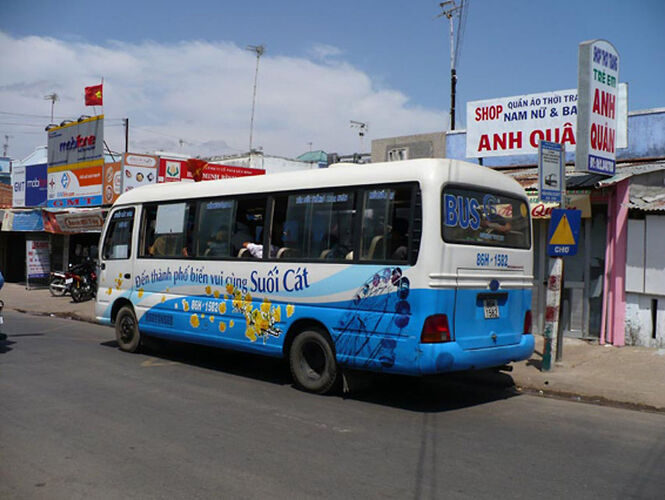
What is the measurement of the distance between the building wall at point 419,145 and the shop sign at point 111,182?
11.3 m

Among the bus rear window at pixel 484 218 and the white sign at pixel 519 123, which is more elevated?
the white sign at pixel 519 123

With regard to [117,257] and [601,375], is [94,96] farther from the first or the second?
[601,375]

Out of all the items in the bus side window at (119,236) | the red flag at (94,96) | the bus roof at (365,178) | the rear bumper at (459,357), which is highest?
the red flag at (94,96)

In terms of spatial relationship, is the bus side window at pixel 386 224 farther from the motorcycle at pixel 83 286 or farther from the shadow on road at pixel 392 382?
the motorcycle at pixel 83 286

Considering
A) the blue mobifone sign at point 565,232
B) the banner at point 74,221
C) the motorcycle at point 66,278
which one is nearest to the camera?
the blue mobifone sign at point 565,232

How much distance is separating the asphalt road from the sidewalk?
38 centimetres

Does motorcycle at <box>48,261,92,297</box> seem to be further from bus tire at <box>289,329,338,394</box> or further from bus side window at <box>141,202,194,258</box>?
bus tire at <box>289,329,338,394</box>

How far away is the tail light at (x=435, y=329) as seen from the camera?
285 inches

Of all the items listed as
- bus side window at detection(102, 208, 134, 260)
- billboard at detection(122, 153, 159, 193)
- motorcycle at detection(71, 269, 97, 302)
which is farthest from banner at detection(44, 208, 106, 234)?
bus side window at detection(102, 208, 134, 260)

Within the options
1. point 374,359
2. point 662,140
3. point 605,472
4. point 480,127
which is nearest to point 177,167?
point 480,127

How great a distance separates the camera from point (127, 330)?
11.8m

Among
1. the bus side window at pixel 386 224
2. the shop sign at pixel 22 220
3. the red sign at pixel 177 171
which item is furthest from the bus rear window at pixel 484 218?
the shop sign at pixel 22 220

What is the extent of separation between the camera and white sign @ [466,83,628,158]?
1399 centimetres

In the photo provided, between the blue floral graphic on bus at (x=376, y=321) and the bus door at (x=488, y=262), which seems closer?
the blue floral graphic on bus at (x=376, y=321)
